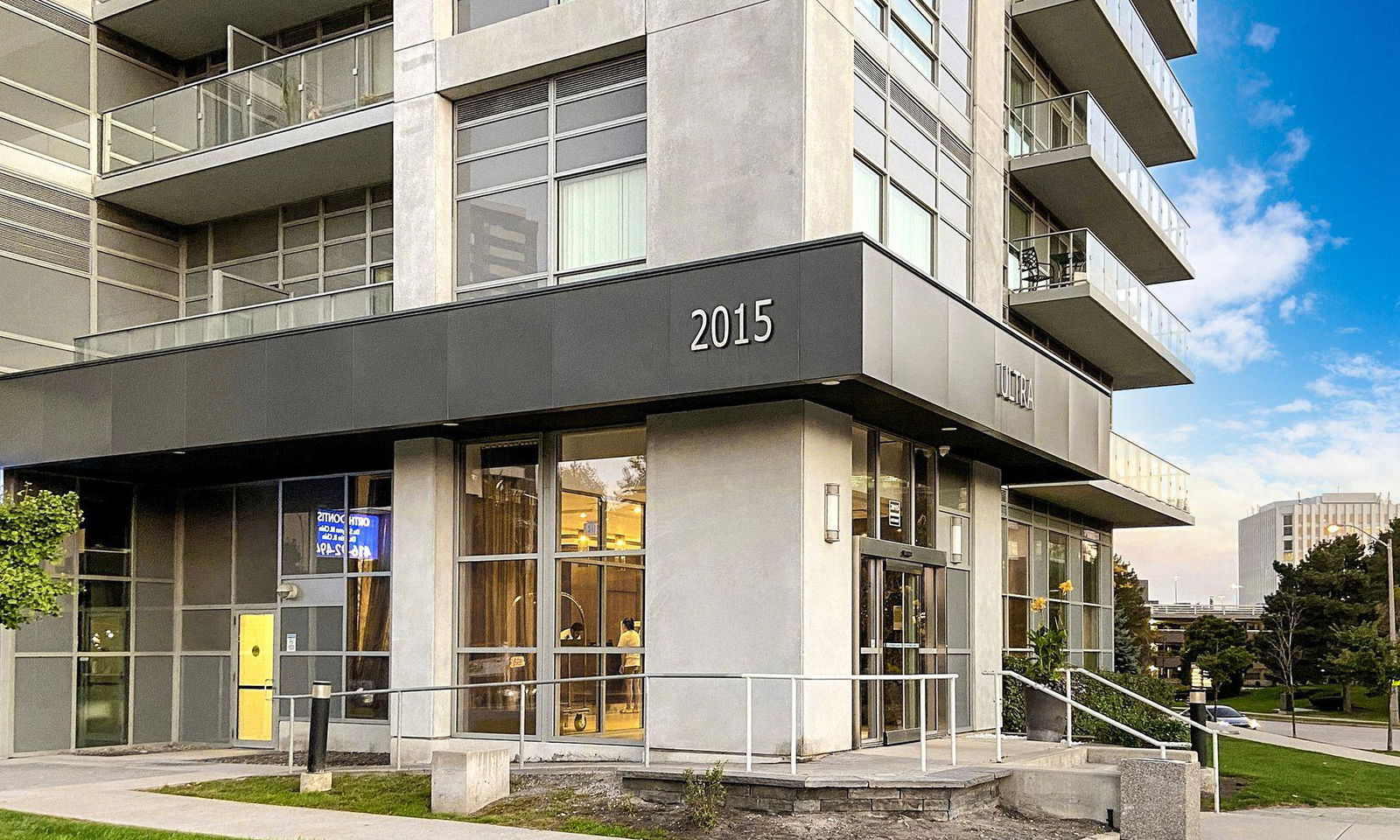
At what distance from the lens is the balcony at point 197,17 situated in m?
22.8

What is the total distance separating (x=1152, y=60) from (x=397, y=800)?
23414 millimetres

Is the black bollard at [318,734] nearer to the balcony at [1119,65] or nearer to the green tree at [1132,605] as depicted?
the balcony at [1119,65]

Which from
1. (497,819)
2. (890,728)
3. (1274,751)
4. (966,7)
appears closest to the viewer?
(497,819)

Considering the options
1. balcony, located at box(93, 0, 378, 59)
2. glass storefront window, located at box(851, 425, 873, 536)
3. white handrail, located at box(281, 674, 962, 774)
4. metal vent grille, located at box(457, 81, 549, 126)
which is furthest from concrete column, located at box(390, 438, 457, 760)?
balcony, located at box(93, 0, 378, 59)

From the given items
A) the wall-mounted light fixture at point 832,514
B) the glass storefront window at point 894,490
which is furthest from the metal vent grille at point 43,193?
the wall-mounted light fixture at point 832,514

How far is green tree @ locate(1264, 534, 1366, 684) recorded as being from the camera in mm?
76812

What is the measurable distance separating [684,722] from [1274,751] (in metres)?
17.4

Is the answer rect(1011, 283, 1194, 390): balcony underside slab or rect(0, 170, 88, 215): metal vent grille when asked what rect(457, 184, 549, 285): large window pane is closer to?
rect(0, 170, 88, 215): metal vent grille

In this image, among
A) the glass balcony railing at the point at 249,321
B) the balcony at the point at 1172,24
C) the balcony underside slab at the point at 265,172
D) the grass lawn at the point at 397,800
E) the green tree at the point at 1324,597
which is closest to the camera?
the grass lawn at the point at 397,800

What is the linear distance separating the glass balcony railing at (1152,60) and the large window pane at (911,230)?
944 cm

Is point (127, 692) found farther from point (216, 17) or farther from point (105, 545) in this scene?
point (216, 17)

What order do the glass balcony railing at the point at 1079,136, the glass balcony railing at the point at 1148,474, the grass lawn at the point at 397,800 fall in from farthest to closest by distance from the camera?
the glass balcony railing at the point at 1148,474 < the glass balcony railing at the point at 1079,136 < the grass lawn at the point at 397,800

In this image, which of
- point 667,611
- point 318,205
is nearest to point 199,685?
point 318,205

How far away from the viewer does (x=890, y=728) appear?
57.6ft
